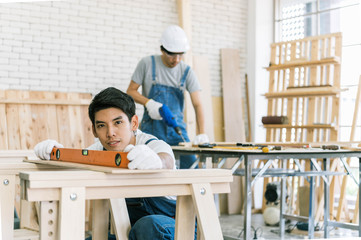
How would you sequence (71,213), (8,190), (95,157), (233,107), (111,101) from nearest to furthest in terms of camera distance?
(71,213) < (95,157) < (8,190) < (111,101) < (233,107)

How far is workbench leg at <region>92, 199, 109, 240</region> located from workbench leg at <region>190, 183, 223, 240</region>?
1.75ft

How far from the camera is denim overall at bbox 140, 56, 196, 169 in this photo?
5.32 metres

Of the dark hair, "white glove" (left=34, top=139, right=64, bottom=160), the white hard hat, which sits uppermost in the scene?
the white hard hat

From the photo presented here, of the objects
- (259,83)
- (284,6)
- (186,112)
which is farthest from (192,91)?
(284,6)

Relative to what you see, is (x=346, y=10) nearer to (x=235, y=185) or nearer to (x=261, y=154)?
(x=235, y=185)

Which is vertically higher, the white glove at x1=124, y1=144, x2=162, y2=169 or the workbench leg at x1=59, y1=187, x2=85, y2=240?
the white glove at x1=124, y1=144, x2=162, y2=169

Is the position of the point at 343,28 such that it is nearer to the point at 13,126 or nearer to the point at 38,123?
the point at 38,123

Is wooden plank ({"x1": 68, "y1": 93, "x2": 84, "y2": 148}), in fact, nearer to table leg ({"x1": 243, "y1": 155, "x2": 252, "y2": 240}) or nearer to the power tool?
the power tool

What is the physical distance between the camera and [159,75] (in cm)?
544

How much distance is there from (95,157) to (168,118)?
10.4 ft

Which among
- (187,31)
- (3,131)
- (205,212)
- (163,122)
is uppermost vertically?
(187,31)

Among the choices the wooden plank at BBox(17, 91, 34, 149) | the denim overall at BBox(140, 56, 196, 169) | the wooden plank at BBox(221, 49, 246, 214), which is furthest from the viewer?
the wooden plank at BBox(221, 49, 246, 214)

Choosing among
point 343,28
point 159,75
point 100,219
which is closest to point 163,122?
point 159,75

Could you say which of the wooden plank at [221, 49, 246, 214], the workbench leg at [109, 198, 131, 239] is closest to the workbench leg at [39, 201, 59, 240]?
the workbench leg at [109, 198, 131, 239]
